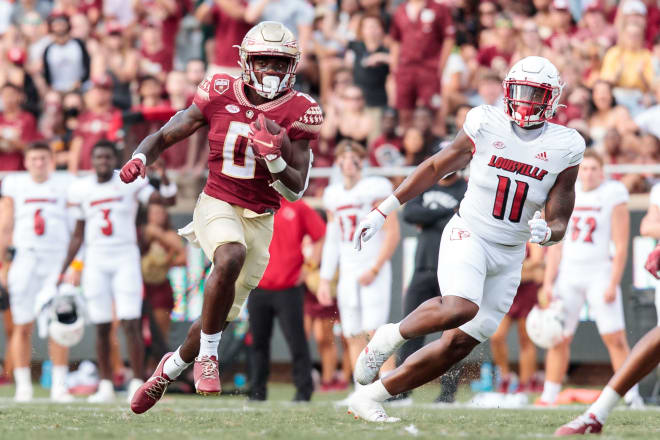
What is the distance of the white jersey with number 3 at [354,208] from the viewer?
373 inches

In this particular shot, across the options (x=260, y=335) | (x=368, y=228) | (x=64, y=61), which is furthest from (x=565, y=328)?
(x=64, y=61)

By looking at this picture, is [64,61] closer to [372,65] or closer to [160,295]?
[372,65]

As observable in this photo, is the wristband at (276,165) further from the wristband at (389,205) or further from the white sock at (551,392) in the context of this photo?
the white sock at (551,392)

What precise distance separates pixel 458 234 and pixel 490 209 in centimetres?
21

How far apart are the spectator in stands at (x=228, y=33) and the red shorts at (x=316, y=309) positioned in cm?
281

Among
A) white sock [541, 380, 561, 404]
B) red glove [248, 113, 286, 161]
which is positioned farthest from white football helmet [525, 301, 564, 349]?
Answer: red glove [248, 113, 286, 161]

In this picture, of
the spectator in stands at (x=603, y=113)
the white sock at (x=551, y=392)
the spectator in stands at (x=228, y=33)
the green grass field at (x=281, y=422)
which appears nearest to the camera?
the green grass field at (x=281, y=422)

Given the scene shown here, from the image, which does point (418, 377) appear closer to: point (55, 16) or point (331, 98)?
point (331, 98)

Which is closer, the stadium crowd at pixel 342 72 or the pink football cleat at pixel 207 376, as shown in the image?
the pink football cleat at pixel 207 376

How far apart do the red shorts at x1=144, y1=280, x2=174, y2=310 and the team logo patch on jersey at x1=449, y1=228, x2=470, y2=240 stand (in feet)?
16.0

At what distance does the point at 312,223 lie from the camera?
382 inches

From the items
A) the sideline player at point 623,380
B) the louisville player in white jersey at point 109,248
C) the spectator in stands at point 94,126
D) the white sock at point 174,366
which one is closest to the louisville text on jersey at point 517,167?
the sideline player at point 623,380

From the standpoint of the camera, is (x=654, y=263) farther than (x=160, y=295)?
No

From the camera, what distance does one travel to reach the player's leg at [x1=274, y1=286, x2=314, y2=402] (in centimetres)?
934
